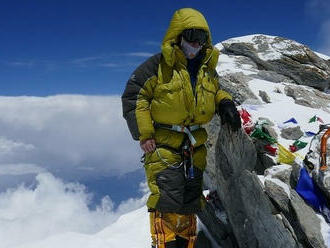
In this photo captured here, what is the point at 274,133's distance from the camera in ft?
32.4

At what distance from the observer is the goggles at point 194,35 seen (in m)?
6.25

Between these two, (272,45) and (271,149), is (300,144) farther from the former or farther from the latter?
(272,45)

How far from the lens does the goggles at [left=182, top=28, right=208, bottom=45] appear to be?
20.5 feet

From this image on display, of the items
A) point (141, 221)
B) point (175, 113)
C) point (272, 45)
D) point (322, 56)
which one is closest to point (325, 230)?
point (175, 113)

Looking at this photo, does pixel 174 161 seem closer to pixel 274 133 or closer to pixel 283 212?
pixel 283 212

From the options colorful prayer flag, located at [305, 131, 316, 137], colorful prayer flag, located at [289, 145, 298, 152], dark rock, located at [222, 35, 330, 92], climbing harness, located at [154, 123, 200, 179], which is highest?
dark rock, located at [222, 35, 330, 92]

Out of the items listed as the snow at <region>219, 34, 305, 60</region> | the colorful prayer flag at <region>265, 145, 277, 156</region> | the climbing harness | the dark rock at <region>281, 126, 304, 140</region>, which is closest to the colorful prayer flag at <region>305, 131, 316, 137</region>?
the dark rock at <region>281, 126, 304, 140</region>

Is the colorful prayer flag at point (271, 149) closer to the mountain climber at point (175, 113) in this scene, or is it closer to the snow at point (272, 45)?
the mountain climber at point (175, 113)

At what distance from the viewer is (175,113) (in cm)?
629

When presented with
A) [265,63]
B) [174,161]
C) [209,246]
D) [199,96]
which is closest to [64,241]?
[209,246]

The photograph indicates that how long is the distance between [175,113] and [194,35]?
1.22 meters

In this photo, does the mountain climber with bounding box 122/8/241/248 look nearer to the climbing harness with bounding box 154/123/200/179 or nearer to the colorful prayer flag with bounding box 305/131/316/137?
the climbing harness with bounding box 154/123/200/179

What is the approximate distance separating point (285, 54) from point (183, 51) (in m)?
14.6

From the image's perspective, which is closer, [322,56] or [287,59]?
[287,59]
